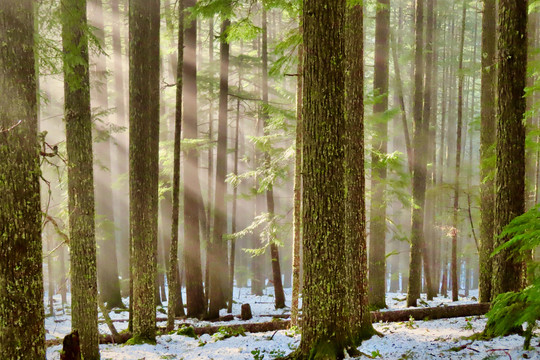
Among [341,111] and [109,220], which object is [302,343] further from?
[109,220]

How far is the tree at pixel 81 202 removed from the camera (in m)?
7.39

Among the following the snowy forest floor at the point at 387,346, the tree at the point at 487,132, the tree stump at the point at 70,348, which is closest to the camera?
the tree stump at the point at 70,348

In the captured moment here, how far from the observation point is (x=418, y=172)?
15.6 metres

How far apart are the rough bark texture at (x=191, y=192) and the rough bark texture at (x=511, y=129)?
35.0 ft

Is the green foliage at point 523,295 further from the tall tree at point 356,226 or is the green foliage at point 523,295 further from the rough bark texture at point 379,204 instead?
the rough bark texture at point 379,204

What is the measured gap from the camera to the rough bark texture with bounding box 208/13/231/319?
15422 mm

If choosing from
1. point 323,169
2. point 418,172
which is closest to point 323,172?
point 323,169

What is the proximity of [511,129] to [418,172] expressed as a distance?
898 cm

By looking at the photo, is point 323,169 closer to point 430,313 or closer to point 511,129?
point 511,129

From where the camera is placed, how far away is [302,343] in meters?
5.98

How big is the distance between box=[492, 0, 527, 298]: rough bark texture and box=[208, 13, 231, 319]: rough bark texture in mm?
10359

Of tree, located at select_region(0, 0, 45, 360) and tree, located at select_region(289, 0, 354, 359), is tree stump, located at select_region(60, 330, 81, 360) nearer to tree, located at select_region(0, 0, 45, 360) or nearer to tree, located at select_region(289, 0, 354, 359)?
tree, located at select_region(0, 0, 45, 360)

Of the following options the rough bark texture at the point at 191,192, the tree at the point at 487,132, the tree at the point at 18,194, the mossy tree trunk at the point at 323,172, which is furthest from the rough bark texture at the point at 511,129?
the rough bark texture at the point at 191,192

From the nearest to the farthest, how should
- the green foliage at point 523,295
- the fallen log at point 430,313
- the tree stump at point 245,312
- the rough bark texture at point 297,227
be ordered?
the green foliage at point 523,295, the rough bark texture at point 297,227, the fallen log at point 430,313, the tree stump at point 245,312
